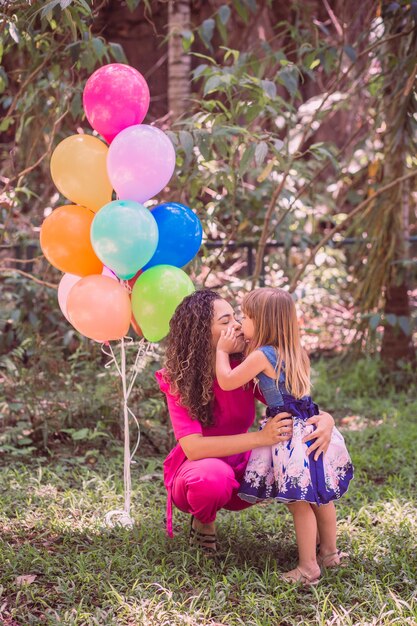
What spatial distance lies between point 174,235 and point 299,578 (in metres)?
1.37

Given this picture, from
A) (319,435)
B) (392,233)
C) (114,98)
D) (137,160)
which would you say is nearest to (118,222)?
(137,160)

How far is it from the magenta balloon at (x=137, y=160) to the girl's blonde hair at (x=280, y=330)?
25.6 inches

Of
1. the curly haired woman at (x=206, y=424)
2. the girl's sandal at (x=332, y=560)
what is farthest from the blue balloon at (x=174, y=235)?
the girl's sandal at (x=332, y=560)

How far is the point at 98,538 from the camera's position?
3.05m

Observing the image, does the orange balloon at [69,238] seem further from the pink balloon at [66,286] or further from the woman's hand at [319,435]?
the woman's hand at [319,435]

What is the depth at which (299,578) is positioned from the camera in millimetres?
2670

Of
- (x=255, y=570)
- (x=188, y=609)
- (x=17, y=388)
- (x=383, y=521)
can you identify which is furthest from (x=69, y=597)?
(x=17, y=388)

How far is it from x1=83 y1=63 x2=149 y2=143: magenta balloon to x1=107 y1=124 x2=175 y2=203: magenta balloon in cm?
9

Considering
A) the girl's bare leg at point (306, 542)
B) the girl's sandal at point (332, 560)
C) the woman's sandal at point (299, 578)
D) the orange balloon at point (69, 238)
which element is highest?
the orange balloon at point (69, 238)

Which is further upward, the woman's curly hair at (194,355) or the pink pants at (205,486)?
the woman's curly hair at (194,355)

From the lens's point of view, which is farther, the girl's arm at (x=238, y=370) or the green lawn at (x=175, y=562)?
the girl's arm at (x=238, y=370)

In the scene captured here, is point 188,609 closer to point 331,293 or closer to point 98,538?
point 98,538

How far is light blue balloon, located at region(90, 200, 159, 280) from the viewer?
2869 mm

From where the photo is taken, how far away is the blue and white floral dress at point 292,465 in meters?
2.69
